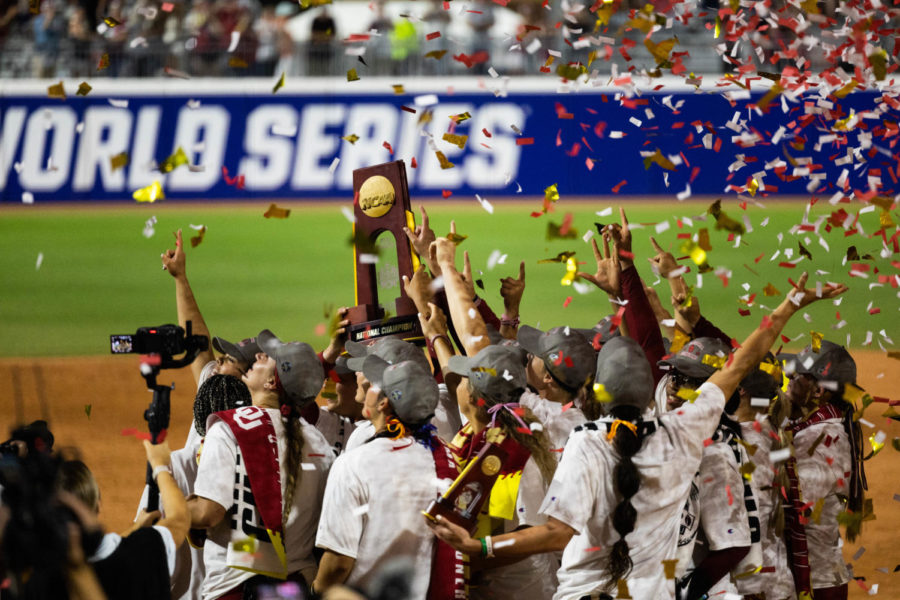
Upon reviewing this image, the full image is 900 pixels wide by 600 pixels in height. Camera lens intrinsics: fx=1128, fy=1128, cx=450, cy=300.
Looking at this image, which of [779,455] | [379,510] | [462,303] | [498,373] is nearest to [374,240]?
[462,303]

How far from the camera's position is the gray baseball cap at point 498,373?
421 cm

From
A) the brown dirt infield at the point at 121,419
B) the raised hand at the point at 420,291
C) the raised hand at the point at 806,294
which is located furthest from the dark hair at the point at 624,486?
the brown dirt infield at the point at 121,419

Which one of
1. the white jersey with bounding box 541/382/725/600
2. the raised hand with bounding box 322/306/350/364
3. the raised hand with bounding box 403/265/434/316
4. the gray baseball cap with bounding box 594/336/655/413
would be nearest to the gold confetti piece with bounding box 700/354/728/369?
the white jersey with bounding box 541/382/725/600

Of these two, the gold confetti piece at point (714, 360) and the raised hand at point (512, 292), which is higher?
the gold confetti piece at point (714, 360)

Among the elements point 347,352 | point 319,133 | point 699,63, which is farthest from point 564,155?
point 347,352

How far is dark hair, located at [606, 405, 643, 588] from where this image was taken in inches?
151

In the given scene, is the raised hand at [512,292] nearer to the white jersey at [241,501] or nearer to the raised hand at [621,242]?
the raised hand at [621,242]

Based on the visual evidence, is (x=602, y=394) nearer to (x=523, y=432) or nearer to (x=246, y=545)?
(x=523, y=432)

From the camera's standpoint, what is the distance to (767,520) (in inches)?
197

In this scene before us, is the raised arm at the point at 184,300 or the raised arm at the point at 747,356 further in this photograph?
the raised arm at the point at 184,300

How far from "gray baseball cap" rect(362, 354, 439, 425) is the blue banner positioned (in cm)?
1176

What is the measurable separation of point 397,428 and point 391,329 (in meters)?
1.46

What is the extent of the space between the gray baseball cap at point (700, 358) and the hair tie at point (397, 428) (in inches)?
48.0

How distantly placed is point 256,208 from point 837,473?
44.9 ft
